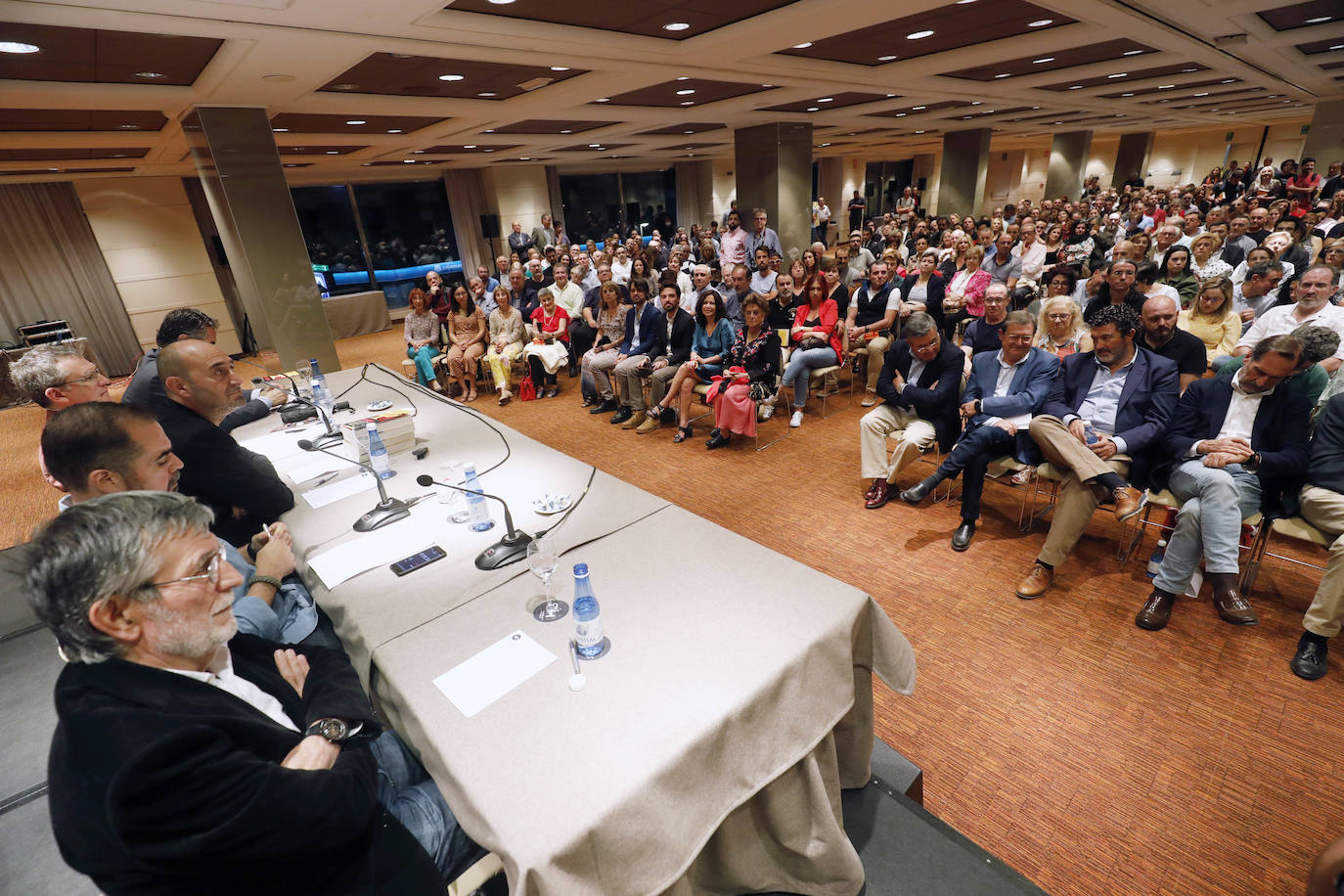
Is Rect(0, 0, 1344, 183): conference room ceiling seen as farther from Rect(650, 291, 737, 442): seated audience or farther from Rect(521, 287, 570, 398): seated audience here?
Rect(521, 287, 570, 398): seated audience

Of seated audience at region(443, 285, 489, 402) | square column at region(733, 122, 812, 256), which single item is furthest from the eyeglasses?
square column at region(733, 122, 812, 256)

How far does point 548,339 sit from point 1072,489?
5109mm

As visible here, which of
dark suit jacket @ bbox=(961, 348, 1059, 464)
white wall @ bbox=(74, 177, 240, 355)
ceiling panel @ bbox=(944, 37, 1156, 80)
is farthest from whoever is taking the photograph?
white wall @ bbox=(74, 177, 240, 355)

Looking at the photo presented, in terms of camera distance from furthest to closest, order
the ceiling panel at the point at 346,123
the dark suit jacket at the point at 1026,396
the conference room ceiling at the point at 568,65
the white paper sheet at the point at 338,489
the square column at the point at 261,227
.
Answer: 1. the ceiling panel at the point at 346,123
2. the square column at the point at 261,227
3. the conference room ceiling at the point at 568,65
4. the dark suit jacket at the point at 1026,396
5. the white paper sheet at the point at 338,489

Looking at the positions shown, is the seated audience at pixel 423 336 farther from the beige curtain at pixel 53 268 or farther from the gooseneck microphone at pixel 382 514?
the beige curtain at pixel 53 268

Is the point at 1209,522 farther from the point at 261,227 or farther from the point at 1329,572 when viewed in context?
the point at 261,227

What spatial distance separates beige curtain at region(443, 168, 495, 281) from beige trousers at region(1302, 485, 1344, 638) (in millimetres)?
13864

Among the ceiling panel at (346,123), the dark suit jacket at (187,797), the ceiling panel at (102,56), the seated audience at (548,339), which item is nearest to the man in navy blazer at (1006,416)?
the dark suit jacket at (187,797)

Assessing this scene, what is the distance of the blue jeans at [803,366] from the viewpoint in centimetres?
492

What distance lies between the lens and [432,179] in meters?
13.0

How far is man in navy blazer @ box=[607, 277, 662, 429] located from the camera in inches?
211

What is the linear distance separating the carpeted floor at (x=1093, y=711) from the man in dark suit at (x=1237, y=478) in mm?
134

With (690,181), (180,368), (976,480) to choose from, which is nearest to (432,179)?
(690,181)

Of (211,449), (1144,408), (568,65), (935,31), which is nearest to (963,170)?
(935,31)
